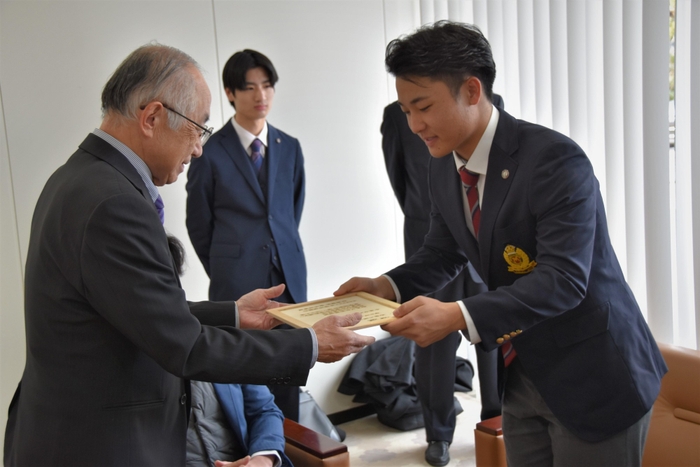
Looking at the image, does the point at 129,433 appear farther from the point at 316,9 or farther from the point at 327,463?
the point at 316,9

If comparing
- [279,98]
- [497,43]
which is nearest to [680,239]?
[497,43]

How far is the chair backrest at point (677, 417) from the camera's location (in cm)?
195

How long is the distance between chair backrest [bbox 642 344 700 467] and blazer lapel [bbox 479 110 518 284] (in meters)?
0.83

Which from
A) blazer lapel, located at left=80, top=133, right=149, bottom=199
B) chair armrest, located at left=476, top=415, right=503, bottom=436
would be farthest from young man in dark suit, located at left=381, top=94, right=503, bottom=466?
blazer lapel, located at left=80, top=133, right=149, bottom=199

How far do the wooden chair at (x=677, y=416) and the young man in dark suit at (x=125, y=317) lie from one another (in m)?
1.09

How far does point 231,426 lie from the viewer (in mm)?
2209

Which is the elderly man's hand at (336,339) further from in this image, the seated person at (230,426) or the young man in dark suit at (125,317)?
the seated person at (230,426)

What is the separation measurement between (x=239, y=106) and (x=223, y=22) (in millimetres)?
607

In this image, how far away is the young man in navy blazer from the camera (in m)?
3.20

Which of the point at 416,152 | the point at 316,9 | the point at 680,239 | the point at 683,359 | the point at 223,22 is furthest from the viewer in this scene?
the point at 316,9

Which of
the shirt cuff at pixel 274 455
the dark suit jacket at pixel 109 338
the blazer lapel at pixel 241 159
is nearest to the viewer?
the dark suit jacket at pixel 109 338

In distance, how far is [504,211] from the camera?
1552mm

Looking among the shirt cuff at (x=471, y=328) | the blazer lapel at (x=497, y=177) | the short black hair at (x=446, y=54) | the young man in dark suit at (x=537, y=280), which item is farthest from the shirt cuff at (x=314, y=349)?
the short black hair at (x=446, y=54)

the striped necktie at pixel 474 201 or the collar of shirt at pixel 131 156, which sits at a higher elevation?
the collar of shirt at pixel 131 156
